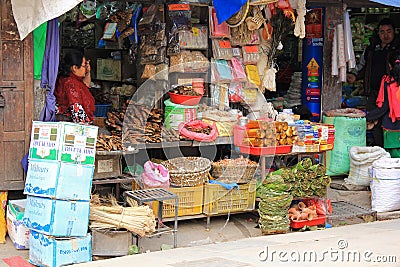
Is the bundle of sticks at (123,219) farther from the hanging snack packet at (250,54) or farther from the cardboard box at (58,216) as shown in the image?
the hanging snack packet at (250,54)

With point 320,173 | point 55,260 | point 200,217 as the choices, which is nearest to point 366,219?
point 320,173

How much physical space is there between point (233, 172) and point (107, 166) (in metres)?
1.64

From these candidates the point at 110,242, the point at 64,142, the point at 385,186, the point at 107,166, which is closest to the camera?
the point at 64,142

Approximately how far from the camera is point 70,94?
317 inches

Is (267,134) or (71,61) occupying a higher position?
(71,61)

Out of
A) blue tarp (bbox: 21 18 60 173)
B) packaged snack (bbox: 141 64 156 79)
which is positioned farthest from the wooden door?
packaged snack (bbox: 141 64 156 79)

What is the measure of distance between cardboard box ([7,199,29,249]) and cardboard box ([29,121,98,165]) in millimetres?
847

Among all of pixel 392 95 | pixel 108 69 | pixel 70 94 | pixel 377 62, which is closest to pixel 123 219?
pixel 70 94

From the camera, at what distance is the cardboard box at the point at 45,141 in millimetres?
6852

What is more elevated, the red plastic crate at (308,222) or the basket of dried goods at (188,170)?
the basket of dried goods at (188,170)

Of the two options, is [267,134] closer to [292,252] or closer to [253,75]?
[253,75]

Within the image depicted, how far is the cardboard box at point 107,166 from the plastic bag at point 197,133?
98cm

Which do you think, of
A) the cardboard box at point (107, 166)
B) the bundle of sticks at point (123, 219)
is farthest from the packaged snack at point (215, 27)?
the bundle of sticks at point (123, 219)

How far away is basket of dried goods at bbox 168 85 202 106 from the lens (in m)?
8.76
